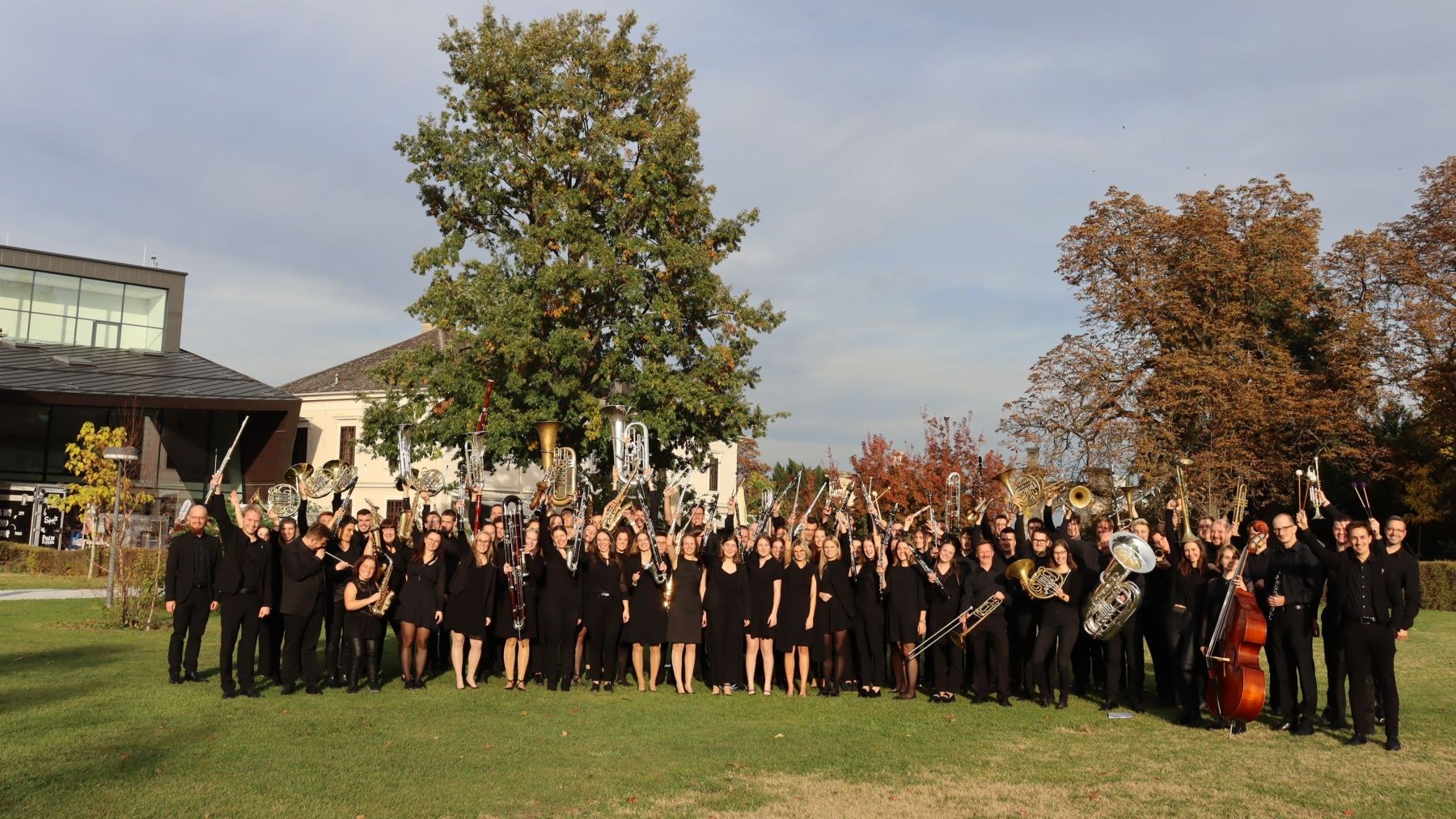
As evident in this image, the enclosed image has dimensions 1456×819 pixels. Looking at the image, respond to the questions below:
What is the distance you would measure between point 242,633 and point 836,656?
5957mm

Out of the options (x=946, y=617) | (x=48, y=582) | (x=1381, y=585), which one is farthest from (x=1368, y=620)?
(x=48, y=582)

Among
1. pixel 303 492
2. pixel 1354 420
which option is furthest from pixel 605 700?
pixel 1354 420

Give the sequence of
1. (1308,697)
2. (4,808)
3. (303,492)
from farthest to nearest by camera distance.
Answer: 1. (303,492)
2. (1308,697)
3. (4,808)

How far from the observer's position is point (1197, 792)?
7695mm

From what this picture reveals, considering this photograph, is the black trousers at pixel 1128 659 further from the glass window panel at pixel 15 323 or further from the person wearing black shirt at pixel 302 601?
the glass window panel at pixel 15 323

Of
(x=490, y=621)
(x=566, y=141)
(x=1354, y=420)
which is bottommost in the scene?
(x=490, y=621)

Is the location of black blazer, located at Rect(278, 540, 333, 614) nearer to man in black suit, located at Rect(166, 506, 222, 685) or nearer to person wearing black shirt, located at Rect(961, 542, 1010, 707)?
man in black suit, located at Rect(166, 506, 222, 685)

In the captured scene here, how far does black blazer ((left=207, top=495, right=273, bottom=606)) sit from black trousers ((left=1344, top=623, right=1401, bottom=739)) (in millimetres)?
9721

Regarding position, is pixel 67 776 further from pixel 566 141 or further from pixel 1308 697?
pixel 566 141

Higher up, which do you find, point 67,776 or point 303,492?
point 303,492

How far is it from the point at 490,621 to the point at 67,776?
4962mm

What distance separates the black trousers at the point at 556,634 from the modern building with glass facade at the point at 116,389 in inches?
1106

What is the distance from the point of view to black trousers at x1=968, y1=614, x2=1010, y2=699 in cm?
1127

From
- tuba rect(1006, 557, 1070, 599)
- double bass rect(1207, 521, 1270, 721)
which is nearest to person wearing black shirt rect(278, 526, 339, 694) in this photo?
tuba rect(1006, 557, 1070, 599)
